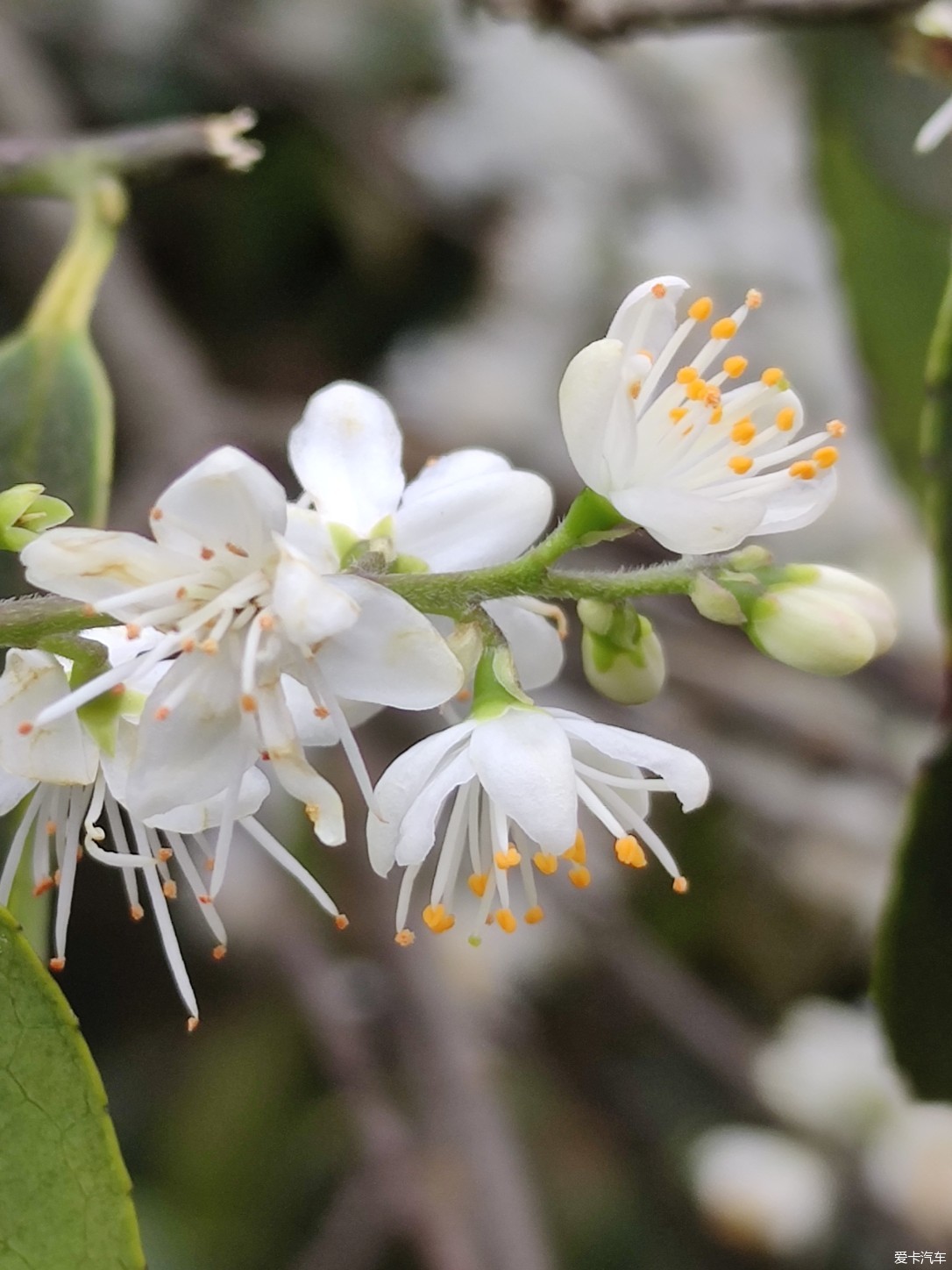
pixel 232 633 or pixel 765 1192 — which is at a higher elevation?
pixel 232 633

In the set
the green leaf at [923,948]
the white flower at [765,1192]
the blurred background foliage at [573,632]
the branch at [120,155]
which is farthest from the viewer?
the white flower at [765,1192]

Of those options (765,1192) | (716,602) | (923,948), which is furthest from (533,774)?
(765,1192)

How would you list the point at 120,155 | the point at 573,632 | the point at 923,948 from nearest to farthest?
the point at 923,948, the point at 120,155, the point at 573,632

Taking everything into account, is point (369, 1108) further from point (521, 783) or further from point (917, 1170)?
point (521, 783)

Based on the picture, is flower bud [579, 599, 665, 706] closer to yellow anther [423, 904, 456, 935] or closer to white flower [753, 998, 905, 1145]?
yellow anther [423, 904, 456, 935]

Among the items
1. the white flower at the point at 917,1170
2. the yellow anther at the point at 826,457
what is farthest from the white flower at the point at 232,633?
the white flower at the point at 917,1170

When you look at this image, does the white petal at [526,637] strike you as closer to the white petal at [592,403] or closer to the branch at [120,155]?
the white petal at [592,403]
